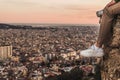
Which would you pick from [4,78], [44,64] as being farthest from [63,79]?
[44,64]

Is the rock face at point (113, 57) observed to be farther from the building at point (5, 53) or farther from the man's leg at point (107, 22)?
the building at point (5, 53)

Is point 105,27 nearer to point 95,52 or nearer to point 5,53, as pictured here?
point 95,52

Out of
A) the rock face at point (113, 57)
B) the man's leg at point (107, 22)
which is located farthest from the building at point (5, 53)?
the man's leg at point (107, 22)

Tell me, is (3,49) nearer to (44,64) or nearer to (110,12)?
(44,64)

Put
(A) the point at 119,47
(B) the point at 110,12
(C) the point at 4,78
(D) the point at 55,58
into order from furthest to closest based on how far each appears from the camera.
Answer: (D) the point at 55,58, (C) the point at 4,78, (A) the point at 119,47, (B) the point at 110,12

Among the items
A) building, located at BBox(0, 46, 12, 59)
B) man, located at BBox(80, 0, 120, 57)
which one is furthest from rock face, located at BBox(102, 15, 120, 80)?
building, located at BBox(0, 46, 12, 59)

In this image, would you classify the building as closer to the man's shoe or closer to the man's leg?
the man's shoe
